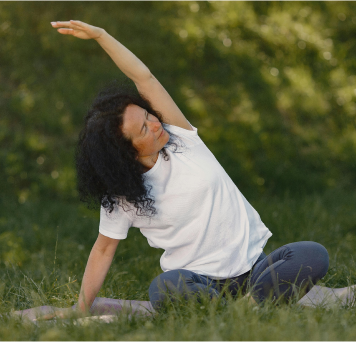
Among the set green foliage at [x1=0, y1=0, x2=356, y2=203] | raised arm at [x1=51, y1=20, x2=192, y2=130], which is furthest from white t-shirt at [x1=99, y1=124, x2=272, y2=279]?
green foliage at [x1=0, y1=0, x2=356, y2=203]

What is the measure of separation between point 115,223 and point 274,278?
0.79 m

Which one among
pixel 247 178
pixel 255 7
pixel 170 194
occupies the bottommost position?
pixel 247 178

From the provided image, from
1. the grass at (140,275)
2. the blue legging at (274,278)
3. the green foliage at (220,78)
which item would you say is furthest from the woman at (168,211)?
the green foliage at (220,78)

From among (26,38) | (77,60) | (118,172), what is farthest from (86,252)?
(26,38)

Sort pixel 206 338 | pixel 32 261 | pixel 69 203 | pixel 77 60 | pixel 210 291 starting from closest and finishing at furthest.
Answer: pixel 206 338 < pixel 210 291 < pixel 32 261 < pixel 69 203 < pixel 77 60

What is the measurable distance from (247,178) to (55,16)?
315cm

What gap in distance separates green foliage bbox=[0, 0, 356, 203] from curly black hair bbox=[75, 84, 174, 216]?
3053 mm

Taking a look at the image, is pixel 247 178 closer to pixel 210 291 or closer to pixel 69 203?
pixel 69 203

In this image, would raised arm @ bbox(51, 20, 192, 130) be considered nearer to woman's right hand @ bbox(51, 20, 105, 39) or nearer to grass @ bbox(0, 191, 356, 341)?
woman's right hand @ bbox(51, 20, 105, 39)

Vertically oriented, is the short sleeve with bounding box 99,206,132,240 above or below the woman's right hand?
below

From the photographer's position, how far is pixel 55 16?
606cm

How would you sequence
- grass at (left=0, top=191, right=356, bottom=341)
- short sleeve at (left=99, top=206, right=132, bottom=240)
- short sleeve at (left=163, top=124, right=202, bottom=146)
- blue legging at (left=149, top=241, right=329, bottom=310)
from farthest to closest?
short sleeve at (left=163, top=124, right=202, bottom=146), short sleeve at (left=99, top=206, right=132, bottom=240), blue legging at (left=149, top=241, right=329, bottom=310), grass at (left=0, top=191, right=356, bottom=341)

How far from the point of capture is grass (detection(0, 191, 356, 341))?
180 centimetres

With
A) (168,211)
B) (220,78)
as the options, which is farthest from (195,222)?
(220,78)
